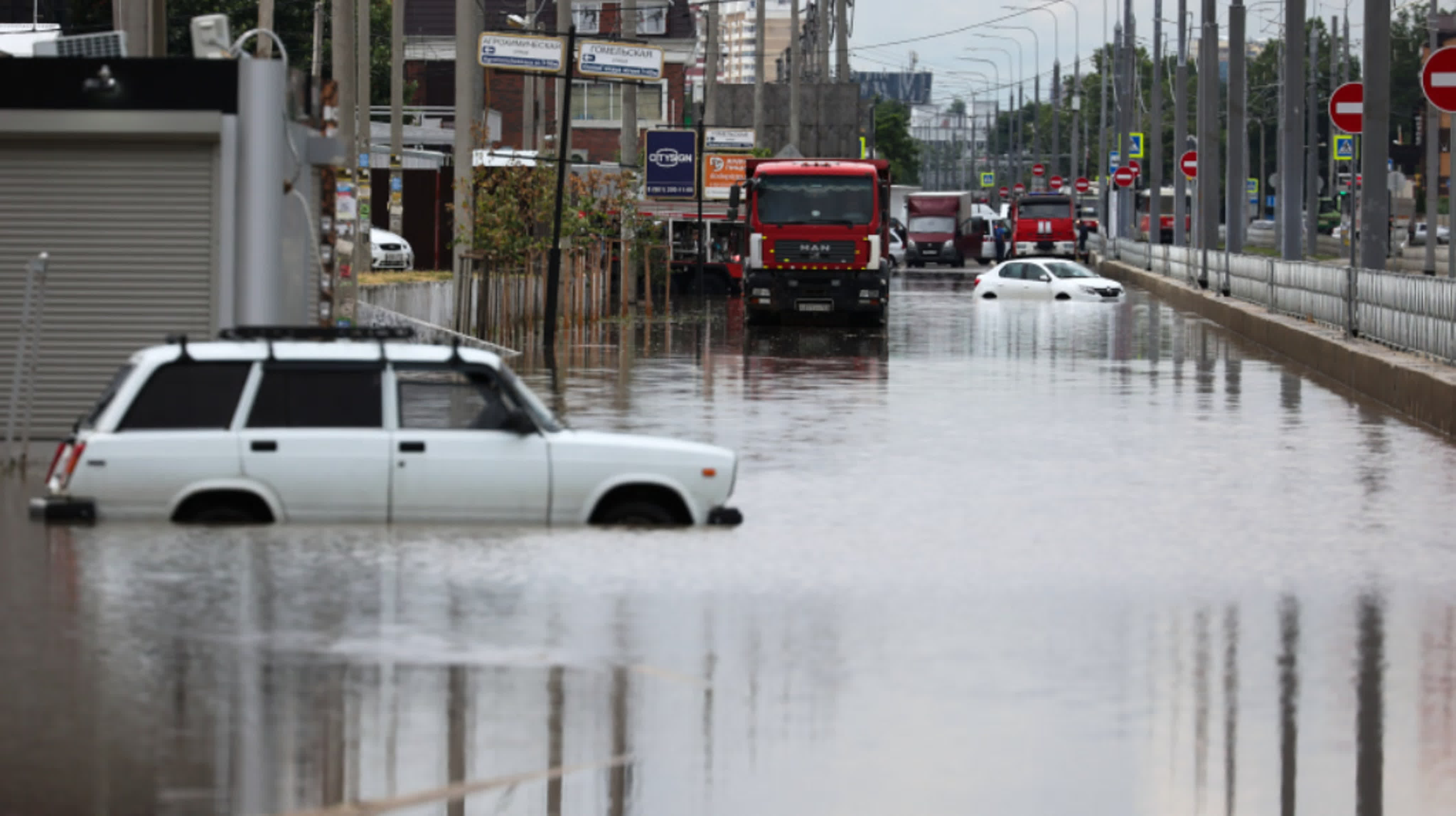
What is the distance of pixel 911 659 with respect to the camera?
1054 cm

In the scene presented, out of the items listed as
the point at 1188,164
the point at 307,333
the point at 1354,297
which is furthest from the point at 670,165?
the point at 307,333

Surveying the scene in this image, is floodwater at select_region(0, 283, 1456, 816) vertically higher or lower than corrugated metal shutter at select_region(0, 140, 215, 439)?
lower

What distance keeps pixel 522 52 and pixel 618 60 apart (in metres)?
1.95

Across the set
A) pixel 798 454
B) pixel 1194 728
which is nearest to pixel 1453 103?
pixel 798 454

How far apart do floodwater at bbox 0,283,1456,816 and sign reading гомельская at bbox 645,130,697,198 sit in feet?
95.1

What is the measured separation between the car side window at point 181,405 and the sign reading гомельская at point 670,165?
34525mm

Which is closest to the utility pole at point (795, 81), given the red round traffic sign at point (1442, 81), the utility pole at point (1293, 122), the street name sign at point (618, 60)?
the utility pole at point (1293, 122)

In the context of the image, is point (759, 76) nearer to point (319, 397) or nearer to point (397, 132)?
point (397, 132)

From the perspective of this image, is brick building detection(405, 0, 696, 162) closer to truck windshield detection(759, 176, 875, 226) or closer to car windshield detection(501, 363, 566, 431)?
truck windshield detection(759, 176, 875, 226)

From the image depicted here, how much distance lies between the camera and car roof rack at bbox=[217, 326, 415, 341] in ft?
46.3

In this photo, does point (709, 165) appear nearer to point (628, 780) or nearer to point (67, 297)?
point (67, 297)

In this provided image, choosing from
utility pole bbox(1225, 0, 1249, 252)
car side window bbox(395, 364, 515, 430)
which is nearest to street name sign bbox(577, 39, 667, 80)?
utility pole bbox(1225, 0, 1249, 252)

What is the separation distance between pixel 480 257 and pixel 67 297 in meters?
18.2

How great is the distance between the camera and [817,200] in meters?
45.0
